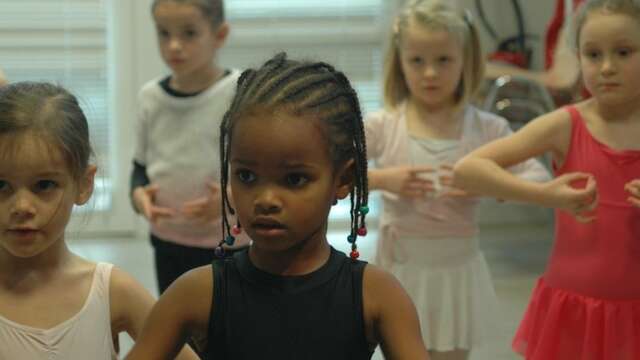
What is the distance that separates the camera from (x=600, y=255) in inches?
83.0

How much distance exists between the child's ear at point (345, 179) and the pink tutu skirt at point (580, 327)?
877 millimetres

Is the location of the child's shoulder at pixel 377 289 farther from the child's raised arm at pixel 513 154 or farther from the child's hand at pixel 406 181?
the child's hand at pixel 406 181

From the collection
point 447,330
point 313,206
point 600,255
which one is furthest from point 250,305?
point 447,330

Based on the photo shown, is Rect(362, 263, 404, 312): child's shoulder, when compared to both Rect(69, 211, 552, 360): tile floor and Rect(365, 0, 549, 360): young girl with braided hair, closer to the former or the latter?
Rect(365, 0, 549, 360): young girl with braided hair

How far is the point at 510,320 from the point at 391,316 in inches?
110

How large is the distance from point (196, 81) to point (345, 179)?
1398 mm

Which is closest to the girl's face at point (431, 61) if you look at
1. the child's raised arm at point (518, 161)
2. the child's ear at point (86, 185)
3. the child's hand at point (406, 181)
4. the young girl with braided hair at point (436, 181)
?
the young girl with braided hair at point (436, 181)

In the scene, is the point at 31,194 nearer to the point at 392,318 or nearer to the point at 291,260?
the point at 291,260

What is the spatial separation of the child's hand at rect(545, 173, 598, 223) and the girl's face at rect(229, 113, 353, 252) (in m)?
0.84

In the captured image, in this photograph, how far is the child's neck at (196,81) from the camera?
2727 mm

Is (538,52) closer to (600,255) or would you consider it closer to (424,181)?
(424,181)

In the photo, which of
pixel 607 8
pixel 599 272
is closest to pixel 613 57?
pixel 607 8

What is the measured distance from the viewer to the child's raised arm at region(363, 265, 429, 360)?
1312 mm

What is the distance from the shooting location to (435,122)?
2.66m
